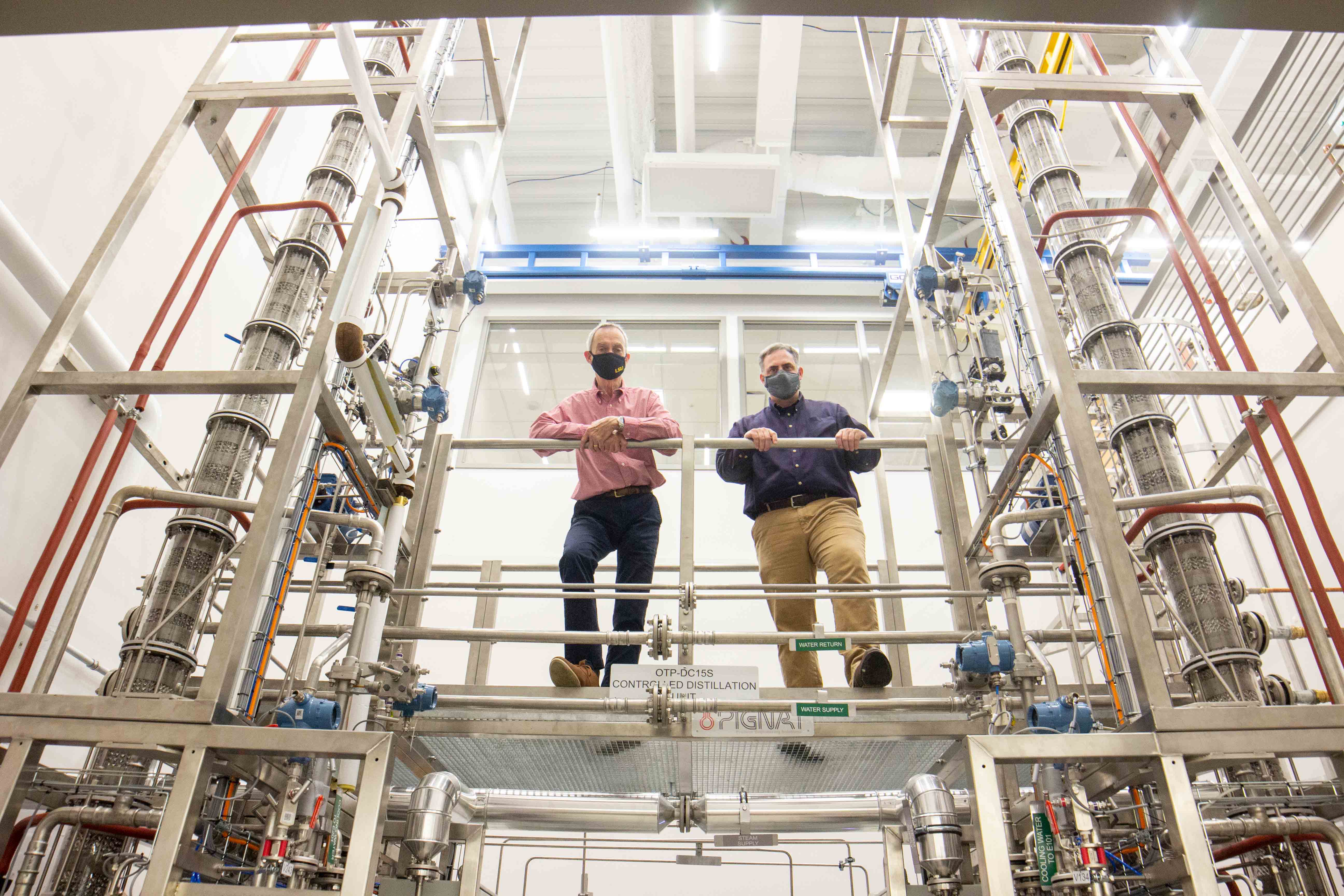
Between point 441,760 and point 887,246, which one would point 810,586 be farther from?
point 887,246

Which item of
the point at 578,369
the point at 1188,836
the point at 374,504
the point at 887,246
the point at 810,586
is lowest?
the point at 1188,836

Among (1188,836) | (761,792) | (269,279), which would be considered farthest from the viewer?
(761,792)

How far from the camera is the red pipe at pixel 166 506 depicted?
276cm

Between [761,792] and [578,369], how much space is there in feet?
19.5

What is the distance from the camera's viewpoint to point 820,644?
3334mm

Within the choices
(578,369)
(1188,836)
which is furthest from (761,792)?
(578,369)

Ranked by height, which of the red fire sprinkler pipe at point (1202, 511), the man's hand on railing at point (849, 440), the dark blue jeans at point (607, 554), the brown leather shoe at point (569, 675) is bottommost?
the brown leather shoe at point (569, 675)

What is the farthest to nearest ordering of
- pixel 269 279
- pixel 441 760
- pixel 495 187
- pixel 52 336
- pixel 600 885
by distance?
pixel 495 187 → pixel 600 885 → pixel 441 760 → pixel 269 279 → pixel 52 336

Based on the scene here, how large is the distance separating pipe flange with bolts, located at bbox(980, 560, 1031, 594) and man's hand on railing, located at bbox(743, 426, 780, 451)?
1.20m

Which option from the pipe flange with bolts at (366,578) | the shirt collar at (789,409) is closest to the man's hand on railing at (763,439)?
the shirt collar at (789,409)

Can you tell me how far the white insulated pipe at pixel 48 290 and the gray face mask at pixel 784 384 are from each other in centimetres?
298

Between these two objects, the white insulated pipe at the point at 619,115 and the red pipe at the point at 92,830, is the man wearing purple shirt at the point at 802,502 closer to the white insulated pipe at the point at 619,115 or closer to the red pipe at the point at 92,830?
the red pipe at the point at 92,830

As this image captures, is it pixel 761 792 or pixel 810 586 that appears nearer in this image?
pixel 810 586

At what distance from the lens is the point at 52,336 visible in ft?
10.0
